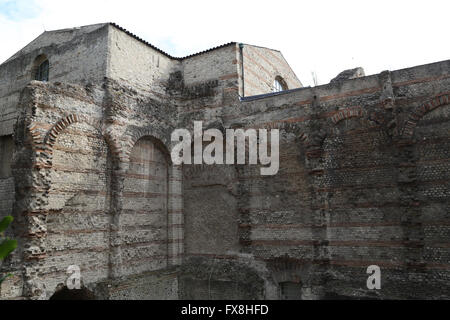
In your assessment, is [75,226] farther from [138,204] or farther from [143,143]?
[143,143]

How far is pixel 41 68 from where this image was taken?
12906 millimetres

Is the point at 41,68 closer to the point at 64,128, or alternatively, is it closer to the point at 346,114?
the point at 64,128

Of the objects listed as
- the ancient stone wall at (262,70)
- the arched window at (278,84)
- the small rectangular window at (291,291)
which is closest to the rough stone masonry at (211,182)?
the small rectangular window at (291,291)

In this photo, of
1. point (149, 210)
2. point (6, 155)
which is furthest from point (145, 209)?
point (6, 155)

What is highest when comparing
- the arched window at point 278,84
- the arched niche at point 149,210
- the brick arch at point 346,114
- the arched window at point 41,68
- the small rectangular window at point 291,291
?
the arched window at point 278,84

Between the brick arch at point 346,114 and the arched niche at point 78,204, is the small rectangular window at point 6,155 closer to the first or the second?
the arched niche at point 78,204

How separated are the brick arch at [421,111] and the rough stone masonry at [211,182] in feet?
0.11

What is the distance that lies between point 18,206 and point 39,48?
6.77 metres

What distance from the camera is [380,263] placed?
9273 millimetres

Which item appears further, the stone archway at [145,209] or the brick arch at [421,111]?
the stone archway at [145,209]

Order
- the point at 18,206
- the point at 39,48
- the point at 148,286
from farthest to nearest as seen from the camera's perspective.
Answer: the point at 39,48
the point at 148,286
the point at 18,206

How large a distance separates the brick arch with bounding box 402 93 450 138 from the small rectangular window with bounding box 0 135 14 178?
38.7 feet

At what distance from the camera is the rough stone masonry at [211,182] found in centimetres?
887

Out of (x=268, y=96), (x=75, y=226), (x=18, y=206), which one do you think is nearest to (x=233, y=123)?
(x=268, y=96)
